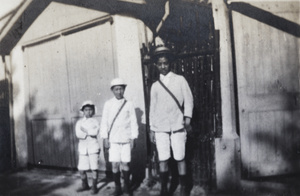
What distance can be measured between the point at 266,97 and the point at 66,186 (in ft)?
13.5

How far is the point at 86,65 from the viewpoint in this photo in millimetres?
5992

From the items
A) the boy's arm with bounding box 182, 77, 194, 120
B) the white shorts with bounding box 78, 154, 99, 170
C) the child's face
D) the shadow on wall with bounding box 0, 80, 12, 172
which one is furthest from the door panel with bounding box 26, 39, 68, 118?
the boy's arm with bounding box 182, 77, 194, 120

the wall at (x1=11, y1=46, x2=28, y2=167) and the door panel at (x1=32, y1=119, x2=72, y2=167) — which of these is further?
the wall at (x1=11, y1=46, x2=28, y2=167)

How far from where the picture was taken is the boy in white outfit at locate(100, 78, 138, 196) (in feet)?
14.2

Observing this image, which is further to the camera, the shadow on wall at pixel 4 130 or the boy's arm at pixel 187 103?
the shadow on wall at pixel 4 130

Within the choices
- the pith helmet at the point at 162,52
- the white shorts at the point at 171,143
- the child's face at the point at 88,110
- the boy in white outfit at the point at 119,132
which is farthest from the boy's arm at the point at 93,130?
the pith helmet at the point at 162,52

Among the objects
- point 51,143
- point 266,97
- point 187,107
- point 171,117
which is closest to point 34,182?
point 51,143

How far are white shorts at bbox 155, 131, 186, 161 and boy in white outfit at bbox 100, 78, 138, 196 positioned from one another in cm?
48

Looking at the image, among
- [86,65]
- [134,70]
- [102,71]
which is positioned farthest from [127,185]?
[86,65]

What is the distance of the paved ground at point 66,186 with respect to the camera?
4148mm

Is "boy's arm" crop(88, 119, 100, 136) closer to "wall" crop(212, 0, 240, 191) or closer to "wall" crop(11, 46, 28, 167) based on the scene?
"wall" crop(212, 0, 240, 191)

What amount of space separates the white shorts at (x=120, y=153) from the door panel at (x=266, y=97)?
208 centimetres

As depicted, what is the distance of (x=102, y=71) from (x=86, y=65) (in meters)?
0.51

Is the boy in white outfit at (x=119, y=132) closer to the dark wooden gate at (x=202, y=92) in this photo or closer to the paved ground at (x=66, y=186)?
the paved ground at (x=66, y=186)
